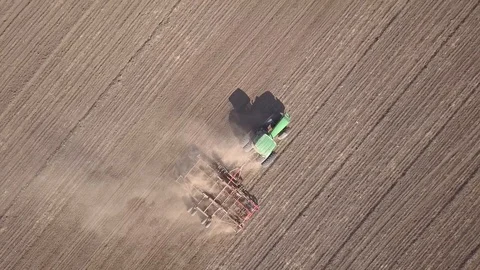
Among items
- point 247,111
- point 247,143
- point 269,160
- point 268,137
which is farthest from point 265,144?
point 247,111

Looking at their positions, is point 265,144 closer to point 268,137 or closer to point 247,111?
point 268,137

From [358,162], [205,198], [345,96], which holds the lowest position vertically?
[205,198]

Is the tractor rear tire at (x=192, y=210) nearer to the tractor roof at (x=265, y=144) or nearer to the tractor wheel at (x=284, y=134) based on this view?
the tractor roof at (x=265, y=144)

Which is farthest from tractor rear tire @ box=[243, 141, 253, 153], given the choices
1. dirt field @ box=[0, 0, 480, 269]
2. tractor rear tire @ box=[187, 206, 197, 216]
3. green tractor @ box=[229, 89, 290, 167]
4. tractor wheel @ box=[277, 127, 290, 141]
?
tractor rear tire @ box=[187, 206, 197, 216]

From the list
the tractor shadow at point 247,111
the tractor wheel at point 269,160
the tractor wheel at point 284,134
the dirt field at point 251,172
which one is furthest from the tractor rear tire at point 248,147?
the tractor wheel at point 284,134

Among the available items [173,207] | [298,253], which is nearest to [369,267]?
[298,253]

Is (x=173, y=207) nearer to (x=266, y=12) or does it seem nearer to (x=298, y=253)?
(x=298, y=253)

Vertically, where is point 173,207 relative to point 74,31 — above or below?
below
